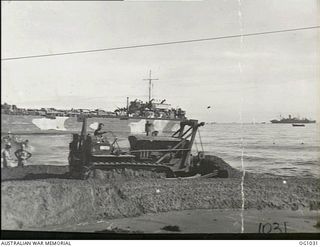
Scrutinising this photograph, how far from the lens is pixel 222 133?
3.08 m

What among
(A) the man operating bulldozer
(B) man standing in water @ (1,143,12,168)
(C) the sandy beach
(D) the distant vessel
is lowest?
(C) the sandy beach

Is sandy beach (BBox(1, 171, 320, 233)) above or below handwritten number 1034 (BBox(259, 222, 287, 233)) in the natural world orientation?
above

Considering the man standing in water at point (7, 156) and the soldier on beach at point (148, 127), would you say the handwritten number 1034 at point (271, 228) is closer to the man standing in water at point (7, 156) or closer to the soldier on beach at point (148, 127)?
the soldier on beach at point (148, 127)

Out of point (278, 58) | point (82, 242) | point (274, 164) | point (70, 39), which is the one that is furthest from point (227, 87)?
point (82, 242)

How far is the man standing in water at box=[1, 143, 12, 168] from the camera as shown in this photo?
2941 mm

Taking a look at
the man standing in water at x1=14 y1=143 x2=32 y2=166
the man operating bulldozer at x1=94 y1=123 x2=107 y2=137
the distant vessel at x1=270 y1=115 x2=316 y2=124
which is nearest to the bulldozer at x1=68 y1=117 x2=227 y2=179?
the man operating bulldozer at x1=94 y1=123 x2=107 y2=137

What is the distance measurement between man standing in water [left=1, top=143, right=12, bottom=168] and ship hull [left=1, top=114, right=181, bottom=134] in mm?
113

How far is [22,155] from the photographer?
9.68ft

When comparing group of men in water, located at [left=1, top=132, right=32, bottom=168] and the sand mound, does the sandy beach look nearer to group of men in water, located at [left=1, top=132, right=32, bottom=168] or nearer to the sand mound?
the sand mound

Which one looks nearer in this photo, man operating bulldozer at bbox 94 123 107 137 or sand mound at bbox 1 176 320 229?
sand mound at bbox 1 176 320 229

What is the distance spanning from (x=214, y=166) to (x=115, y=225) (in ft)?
2.69

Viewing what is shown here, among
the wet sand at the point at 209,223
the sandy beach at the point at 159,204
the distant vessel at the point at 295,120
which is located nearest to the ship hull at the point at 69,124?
the sandy beach at the point at 159,204

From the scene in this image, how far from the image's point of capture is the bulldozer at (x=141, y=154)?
3031mm

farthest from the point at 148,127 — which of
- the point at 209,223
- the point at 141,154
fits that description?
the point at 209,223
